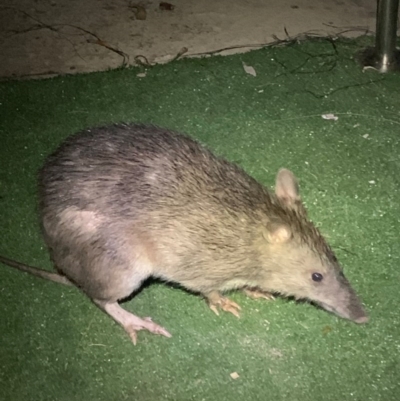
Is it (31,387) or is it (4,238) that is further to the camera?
(4,238)

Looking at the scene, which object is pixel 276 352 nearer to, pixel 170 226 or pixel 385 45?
pixel 170 226

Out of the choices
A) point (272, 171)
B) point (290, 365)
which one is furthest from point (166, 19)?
point (290, 365)

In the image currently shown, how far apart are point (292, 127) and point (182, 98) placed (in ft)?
2.93

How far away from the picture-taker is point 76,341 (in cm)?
315

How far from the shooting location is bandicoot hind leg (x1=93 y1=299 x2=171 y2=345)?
3.13 metres

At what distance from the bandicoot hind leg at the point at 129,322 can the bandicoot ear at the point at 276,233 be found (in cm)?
78

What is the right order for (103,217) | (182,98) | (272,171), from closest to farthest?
(103,217), (272,171), (182,98)

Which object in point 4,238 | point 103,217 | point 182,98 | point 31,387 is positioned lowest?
point 31,387

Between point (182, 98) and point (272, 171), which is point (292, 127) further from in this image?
point (182, 98)

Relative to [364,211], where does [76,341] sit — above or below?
below

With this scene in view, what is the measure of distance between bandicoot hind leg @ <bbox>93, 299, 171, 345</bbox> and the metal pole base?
2818 mm

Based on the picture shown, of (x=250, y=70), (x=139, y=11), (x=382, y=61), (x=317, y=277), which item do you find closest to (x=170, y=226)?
(x=317, y=277)

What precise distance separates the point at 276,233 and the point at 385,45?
2570 mm

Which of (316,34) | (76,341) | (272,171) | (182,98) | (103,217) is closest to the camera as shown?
(103,217)
